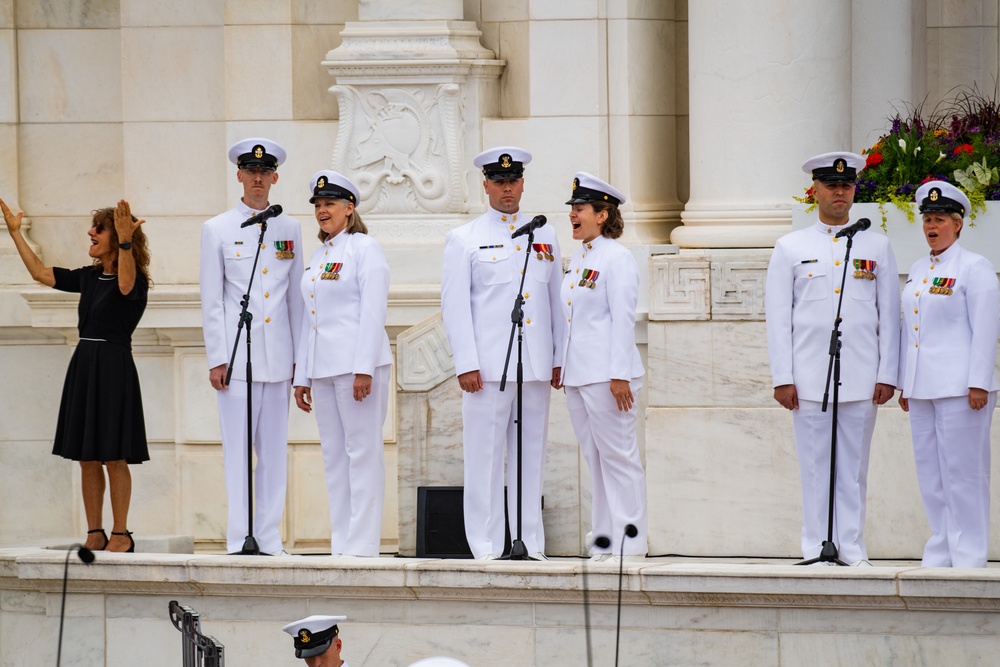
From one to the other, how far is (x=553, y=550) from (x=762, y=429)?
1.30m

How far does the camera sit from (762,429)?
10898 mm

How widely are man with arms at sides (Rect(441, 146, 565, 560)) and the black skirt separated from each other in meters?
1.79

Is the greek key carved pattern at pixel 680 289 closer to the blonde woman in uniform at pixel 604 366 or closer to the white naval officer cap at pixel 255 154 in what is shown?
→ the blonde woman in uniform at pixel 604 366

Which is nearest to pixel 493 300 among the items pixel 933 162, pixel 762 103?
pixel 933 162

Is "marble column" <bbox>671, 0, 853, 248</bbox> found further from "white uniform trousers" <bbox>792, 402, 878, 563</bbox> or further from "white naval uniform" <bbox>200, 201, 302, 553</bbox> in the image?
"white naval uniform" <bbox>200, 201, 302, 553</bbox>

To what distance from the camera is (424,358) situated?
11.2 metres

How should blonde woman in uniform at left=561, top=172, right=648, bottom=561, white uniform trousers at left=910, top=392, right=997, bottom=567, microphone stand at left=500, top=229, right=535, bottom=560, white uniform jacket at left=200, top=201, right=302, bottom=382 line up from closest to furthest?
white uniform trousers at left=910, top=392, right=997, bottom=567 < microphone stand at left=500, top=229, right=535, bottom=560 < blonde woman in uniform at left=561, top=172, right=648, bottom=561 < white uniform jacket at left=200, top=201, right=302, bottom=382

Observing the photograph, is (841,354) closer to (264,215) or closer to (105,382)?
(264,215)

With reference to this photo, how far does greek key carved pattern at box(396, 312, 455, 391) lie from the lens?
1121cm

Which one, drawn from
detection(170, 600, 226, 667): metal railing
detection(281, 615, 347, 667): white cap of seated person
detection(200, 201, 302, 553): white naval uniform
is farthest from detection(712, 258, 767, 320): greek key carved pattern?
detection(281, 615, 347, 667): white cap of seated person

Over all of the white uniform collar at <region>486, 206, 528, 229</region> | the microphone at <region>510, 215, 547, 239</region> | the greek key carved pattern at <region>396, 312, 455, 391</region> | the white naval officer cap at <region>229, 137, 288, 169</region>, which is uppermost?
the white naval officer cap at <region>229, 137, 288, 169</region>

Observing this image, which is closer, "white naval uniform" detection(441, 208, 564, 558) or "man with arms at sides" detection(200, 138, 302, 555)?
"white naval uniform" detection(441, 208, 564, 558)

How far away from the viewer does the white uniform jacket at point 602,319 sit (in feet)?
31.5

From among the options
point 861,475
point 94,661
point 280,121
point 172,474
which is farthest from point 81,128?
point 861,475
